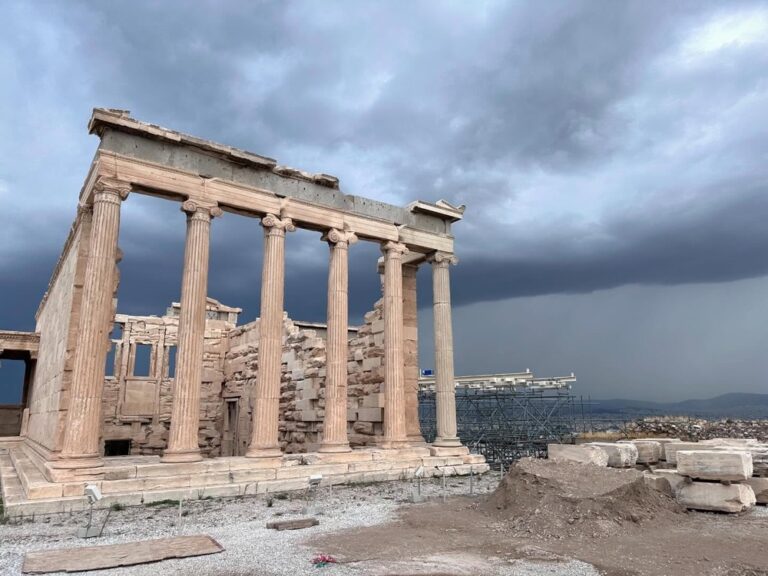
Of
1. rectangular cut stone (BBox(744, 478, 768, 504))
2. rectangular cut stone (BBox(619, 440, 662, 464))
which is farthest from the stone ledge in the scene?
rectangular cut stone (BBox(744, 478, 768, 504))

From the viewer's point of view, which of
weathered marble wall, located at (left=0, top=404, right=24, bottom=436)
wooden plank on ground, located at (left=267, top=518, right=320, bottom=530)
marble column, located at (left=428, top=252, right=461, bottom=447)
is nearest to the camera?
wooden plank on ground, located at (left=267, top=518, right=320, bottom=530)

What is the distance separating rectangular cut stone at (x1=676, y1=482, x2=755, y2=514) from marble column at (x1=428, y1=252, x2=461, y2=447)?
24.3 ft

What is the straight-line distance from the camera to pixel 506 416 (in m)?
23.2

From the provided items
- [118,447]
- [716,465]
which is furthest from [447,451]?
[118,447]

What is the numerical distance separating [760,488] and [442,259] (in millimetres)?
10660

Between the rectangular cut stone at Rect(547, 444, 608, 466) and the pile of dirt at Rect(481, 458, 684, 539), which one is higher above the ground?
the rectangular cut stone at Rect(547, 444, 608, 466)

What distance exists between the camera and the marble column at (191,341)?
41.5 feet

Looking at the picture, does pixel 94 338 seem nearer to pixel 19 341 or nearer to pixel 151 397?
pixel 151 397

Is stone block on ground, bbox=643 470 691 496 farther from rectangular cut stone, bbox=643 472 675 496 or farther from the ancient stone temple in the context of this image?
the ancient stone temple

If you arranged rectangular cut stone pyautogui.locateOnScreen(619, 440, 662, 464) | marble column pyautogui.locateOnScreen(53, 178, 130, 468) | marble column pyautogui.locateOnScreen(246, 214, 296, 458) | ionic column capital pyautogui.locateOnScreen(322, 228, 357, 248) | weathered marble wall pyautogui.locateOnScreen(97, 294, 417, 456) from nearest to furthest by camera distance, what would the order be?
marble column pyautogui.locateOnScreen(53, 178, 130, 468) → marble column pyautogui.locateOnScreen(246, 214, 296, 458) → rectangular cut stone pyautogui.locateOnScreen(619, 440, 662, 464) → ionic column capital pyautogui.locateOnScreen(322, 228, 357, 248) → weathered marble wall pyautogui.locateOnScreen(97, 294, 417, 456)

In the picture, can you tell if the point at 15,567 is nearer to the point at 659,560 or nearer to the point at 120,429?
the point at 659,560

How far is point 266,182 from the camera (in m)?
15.2

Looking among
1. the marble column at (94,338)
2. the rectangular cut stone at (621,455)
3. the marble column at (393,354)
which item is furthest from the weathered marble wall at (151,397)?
the rectangular cut stone at (621,455)

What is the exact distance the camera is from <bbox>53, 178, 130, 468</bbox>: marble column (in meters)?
11.4
